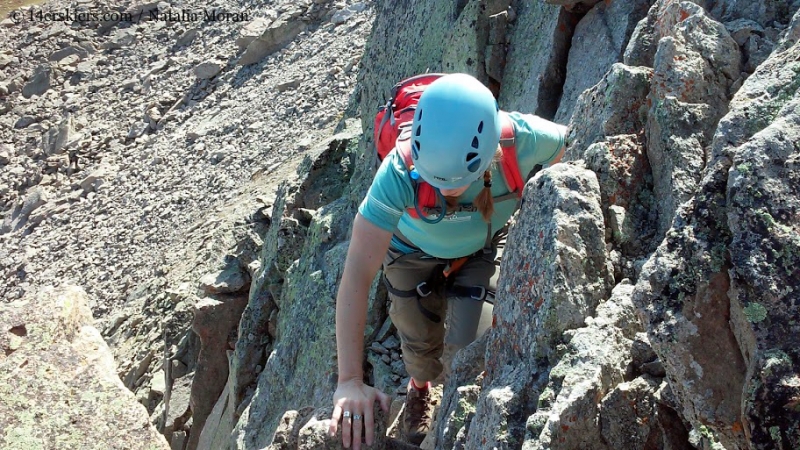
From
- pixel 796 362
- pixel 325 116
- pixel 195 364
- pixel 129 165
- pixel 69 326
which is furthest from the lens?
pixel 129 165

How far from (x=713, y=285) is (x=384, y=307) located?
9.14 meters

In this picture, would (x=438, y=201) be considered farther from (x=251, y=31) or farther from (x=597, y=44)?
(x=251, y=31)

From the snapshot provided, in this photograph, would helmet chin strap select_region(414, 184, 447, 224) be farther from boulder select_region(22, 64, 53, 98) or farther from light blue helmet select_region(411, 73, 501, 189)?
boulder select_region(22, 64, 53, 98)

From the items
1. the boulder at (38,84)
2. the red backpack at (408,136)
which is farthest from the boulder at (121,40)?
the red backpack at (408,136)

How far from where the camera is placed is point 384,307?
520 inches

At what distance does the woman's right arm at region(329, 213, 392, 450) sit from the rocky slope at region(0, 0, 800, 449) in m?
0.35

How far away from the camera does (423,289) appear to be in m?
8.54

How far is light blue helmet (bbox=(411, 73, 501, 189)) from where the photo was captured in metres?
6.24

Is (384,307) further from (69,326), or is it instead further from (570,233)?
(570,233)

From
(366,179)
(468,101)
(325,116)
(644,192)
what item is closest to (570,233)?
(644,192)

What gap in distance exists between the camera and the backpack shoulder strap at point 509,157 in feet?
22.4

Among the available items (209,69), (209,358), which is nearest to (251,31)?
(209,69)

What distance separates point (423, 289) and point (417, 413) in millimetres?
1642

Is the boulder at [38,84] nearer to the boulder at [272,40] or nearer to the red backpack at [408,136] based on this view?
the boulder at [272,40]
